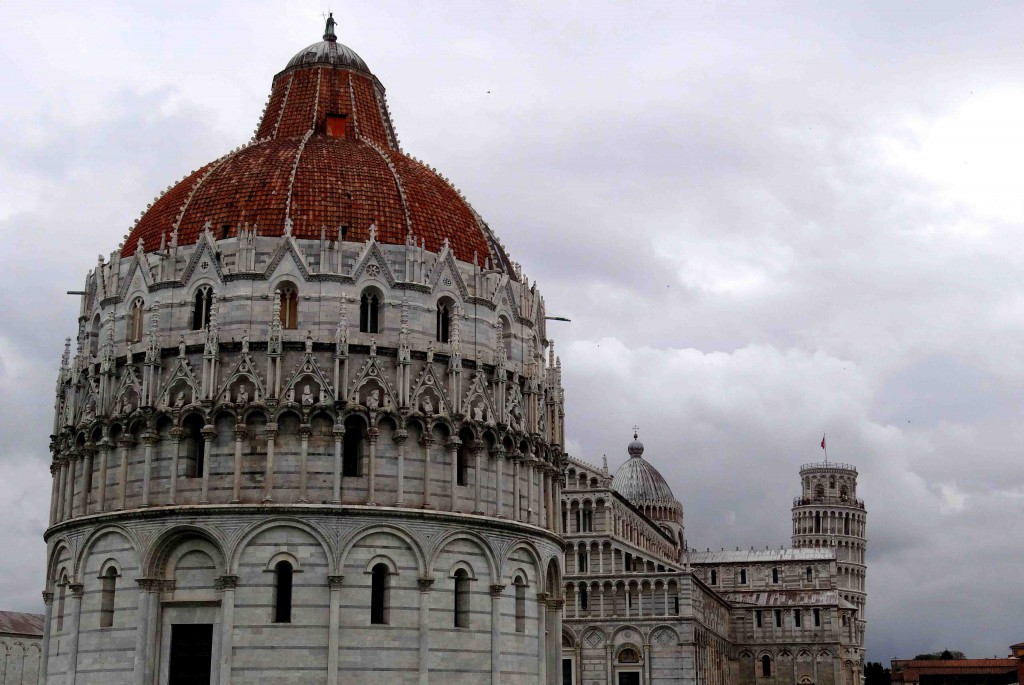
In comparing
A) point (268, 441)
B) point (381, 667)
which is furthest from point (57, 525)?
point (381, 667)

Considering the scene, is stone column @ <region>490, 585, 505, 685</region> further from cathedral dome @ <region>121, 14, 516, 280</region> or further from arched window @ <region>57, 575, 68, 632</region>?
arched window @ <region>57, 575, 68, 632</region>

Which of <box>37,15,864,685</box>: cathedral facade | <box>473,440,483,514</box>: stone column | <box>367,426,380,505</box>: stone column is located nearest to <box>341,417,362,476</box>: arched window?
<box>37,15,864,685</box>: cathedral facade

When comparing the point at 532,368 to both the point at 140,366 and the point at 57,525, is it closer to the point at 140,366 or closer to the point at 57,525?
the point at 140,366

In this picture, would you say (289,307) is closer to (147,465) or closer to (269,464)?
(269,464)

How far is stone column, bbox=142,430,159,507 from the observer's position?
4428cm

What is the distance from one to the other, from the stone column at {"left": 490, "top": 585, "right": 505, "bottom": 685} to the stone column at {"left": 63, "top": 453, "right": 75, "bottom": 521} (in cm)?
1546

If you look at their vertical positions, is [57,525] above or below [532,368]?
below

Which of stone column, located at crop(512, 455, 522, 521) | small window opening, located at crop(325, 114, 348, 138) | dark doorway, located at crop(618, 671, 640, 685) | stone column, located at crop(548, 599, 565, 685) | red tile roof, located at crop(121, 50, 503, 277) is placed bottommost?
dark doorway, located at crop(618, 671, 640, 685)

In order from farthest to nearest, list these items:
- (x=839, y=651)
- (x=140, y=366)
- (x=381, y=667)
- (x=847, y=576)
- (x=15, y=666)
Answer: (x=847, y=576), (x=839, y=651), (x=15, y=666), (x=140, y=366), (x=381, y=667)

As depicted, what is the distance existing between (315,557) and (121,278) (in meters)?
13.7

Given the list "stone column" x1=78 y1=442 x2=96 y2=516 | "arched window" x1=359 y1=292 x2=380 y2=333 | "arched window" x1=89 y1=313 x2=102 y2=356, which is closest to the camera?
"arched window" x1=359 y1=292 x2=380 y2=333

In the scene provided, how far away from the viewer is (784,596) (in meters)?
128

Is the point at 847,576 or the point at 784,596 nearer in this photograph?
the point at 784,596

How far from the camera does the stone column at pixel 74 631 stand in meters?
44.8
